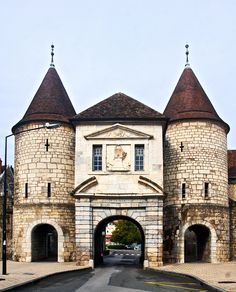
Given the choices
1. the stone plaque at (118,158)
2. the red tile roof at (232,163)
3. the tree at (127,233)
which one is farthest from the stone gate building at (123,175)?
the tree at (127,233)

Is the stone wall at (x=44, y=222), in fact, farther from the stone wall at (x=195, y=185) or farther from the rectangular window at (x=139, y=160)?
the rectangular window at (x=139, y=160)

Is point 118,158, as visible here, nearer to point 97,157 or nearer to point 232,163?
point 97,157

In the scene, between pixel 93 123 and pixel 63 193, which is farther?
pixel 63 193

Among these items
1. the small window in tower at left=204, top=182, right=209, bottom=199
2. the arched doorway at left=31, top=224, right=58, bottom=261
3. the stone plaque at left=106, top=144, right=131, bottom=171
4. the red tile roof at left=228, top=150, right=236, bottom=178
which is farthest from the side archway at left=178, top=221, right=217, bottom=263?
the arched doorway at left=31, top=224, right=58, bottom=261

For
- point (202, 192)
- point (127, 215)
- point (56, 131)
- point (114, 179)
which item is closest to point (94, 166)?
point (114, 179)

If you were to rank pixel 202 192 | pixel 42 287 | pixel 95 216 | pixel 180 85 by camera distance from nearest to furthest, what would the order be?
pixel 42 287
pixel 95 216
pixel 202 192
pixel 180 85

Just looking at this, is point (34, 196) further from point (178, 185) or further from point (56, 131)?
point (178, 185)

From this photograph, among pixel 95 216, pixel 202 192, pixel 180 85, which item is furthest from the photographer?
Result: pixel 180 85

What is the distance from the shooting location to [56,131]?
38.1 metres

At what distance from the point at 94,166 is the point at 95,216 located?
10.5ft

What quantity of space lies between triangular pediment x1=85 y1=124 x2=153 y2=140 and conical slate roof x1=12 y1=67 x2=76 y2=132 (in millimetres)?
5733

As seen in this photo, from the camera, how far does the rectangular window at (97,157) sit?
109 ft

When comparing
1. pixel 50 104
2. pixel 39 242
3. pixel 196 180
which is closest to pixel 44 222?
pixel 39 242

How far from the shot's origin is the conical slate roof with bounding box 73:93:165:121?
3372cm
